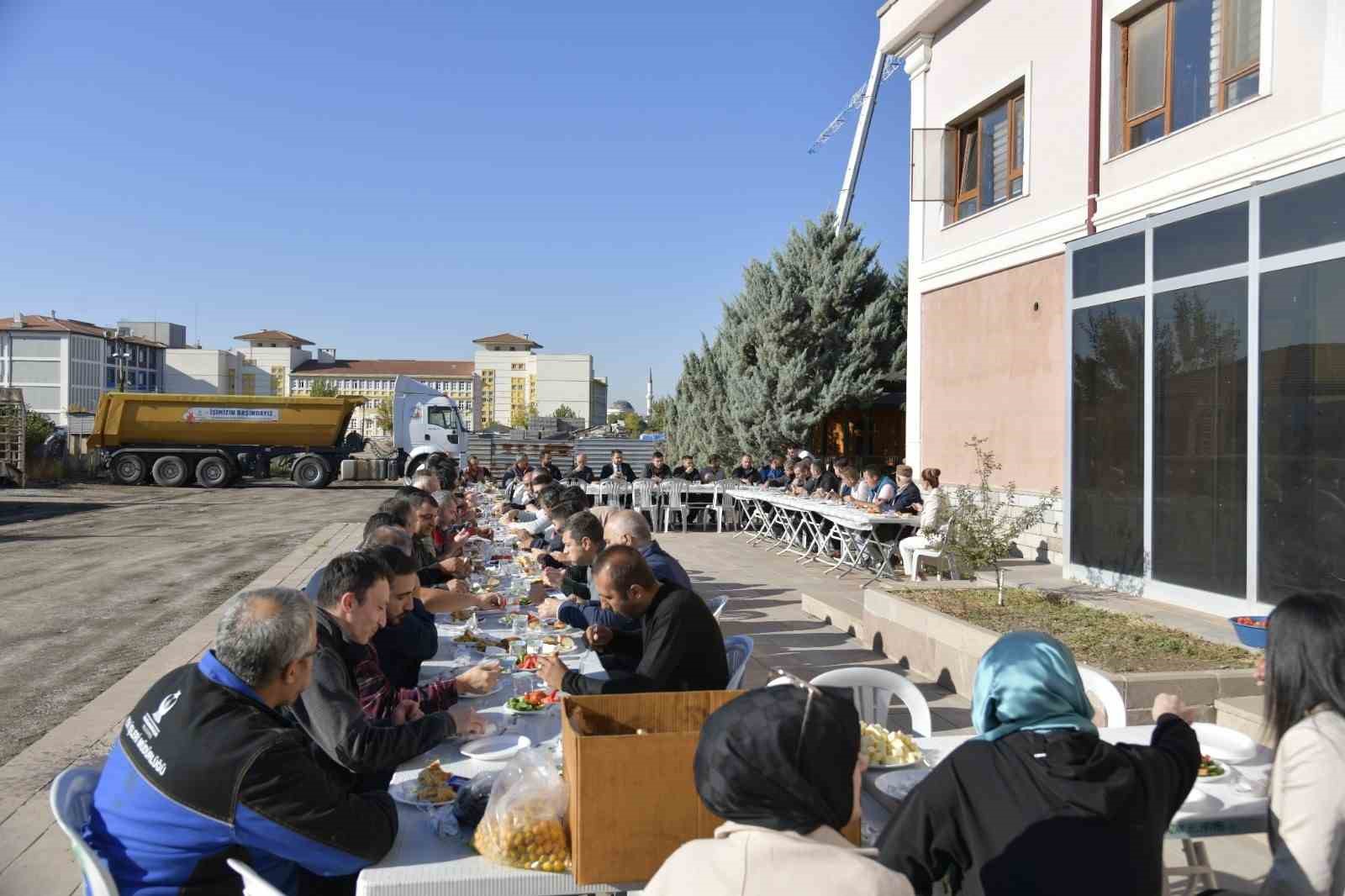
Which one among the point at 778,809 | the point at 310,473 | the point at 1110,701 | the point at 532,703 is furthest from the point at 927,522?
the point at 310,473

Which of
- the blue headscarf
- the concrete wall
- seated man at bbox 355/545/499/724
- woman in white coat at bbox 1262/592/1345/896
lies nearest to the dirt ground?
seated man at bbox 355/545/499/724

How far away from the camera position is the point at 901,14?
47.0ft

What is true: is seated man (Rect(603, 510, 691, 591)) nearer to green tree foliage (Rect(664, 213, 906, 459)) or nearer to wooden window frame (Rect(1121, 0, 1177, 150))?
wooden window frame (Rect(1121, 0, 1177, 150))

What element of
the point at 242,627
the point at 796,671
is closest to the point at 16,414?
the point at 796,671

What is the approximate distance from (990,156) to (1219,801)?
11.7 m

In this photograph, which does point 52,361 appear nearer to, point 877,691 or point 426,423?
point 426,423

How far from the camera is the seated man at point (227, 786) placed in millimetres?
2068

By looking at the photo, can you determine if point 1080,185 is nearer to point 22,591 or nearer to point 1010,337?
point 1010,337

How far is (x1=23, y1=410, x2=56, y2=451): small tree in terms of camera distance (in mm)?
30562

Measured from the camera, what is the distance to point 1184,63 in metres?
9.36

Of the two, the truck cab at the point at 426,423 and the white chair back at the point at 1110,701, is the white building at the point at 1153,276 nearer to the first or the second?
the white chair back at the point at 1110,701

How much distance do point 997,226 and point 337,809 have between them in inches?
463

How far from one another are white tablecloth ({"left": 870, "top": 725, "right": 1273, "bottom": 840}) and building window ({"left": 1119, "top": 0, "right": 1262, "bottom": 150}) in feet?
24.5

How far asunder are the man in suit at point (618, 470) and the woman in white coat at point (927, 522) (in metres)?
7.98
